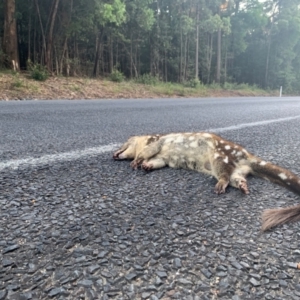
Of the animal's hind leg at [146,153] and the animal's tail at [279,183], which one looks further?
the animal's hind leg at [146,153]

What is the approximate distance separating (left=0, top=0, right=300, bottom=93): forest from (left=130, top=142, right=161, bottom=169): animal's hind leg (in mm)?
13987

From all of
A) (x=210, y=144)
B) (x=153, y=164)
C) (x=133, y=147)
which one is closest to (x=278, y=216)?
(x=153, y=164)

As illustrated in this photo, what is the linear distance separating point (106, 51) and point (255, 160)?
101 feet

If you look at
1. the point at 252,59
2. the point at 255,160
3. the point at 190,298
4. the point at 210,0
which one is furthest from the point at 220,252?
the point at 252,59

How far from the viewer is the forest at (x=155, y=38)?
19547 mm

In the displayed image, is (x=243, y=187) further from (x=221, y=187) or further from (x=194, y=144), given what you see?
(x=194, y=144)

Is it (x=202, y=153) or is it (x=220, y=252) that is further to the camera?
(x=202, y=153)

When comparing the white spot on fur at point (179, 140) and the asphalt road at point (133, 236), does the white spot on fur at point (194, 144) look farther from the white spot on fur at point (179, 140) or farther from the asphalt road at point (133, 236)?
the asphalt road at point (133, 236)

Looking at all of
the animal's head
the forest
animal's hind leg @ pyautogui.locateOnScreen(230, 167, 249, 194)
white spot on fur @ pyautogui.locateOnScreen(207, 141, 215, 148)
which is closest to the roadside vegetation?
the forest

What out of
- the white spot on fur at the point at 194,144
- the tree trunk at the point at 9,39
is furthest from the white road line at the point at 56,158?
the tree trunk at the point at 9,39

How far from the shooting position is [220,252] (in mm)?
1104

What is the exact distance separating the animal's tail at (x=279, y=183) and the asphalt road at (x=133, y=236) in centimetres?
4

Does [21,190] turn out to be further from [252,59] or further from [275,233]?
[252,59]

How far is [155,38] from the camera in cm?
2962
